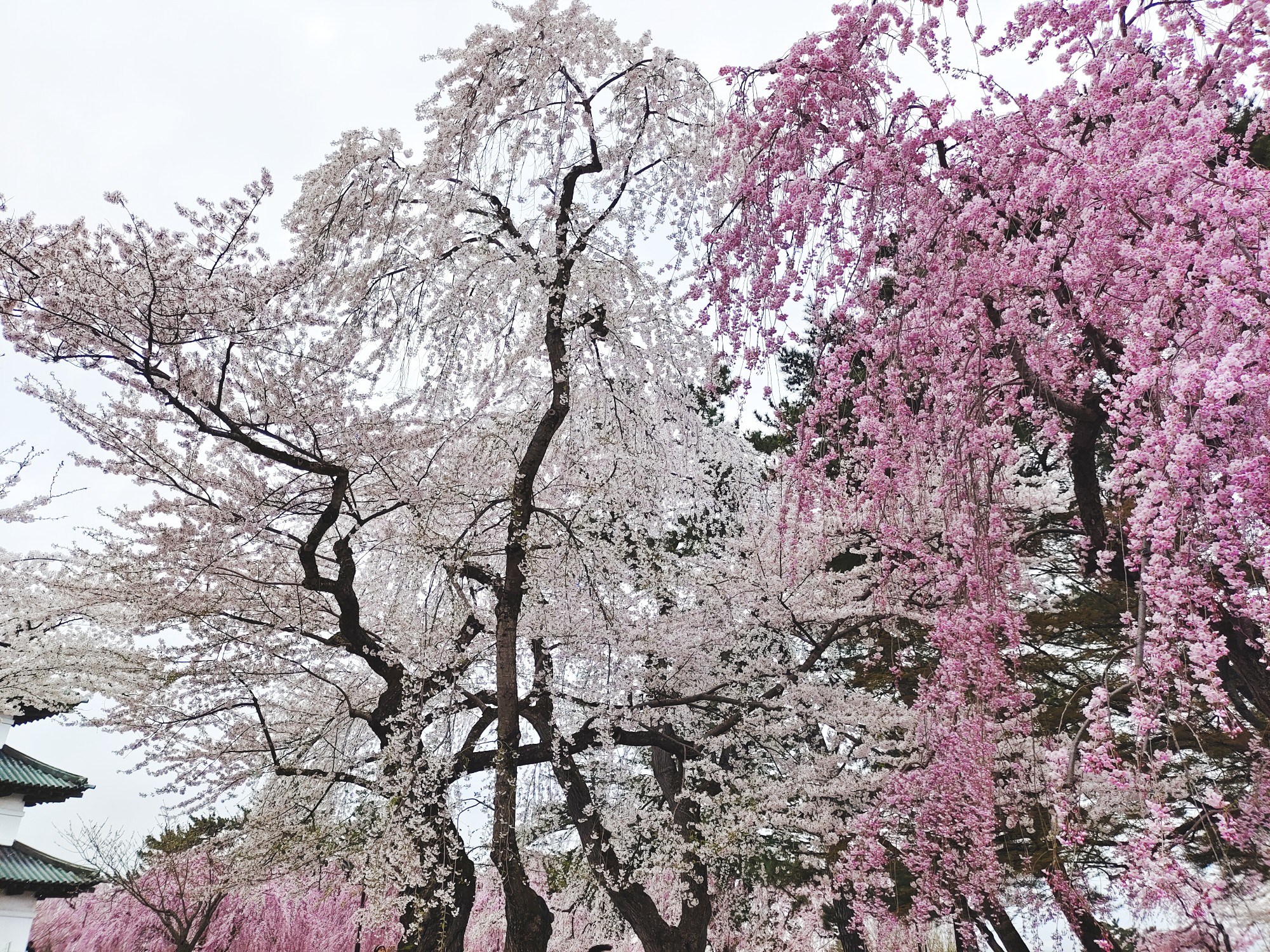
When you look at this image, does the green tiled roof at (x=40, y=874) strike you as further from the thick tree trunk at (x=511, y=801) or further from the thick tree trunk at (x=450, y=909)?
the thick tree trunk at (x=511, y=801)

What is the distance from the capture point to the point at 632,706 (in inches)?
311

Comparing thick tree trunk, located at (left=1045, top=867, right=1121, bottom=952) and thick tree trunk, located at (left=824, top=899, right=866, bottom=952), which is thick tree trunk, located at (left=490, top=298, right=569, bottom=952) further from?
thick tree trunk, located at (left=824, top=899, right=866, bottom=952)

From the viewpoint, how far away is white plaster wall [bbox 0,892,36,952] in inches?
450

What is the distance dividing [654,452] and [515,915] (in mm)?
4082

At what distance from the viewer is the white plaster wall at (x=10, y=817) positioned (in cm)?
1202

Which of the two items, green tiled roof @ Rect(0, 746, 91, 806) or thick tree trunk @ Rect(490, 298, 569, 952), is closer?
thick tree trunk @ Rect(490, 298, 569, 952)

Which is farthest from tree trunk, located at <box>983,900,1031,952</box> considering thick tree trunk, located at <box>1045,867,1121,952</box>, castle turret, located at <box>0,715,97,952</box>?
castle turret, located at <box>0,715,97,952</box>

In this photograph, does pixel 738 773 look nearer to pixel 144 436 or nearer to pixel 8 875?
pixel 144 436

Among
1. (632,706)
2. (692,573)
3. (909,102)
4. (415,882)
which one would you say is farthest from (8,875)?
(909,102)

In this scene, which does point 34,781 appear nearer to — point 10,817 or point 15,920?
point 10,817

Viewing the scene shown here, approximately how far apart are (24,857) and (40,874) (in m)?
0.45

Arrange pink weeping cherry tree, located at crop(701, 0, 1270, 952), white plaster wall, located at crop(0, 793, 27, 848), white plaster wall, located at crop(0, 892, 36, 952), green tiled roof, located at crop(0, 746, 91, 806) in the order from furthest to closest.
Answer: white plaster wall, located at crop(0, 793, 27, 848) → green tiled roof, located at crop(0, 746, 91, 806) → white plaster wall, located at crop(0, 892, 36, 952) → pink weeping cherry tree, located at crop(701, 0, 1270, 952)

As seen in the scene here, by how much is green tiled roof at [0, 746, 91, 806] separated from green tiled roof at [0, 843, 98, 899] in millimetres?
753

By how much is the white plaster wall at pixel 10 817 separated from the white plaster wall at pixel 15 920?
0.82 m
